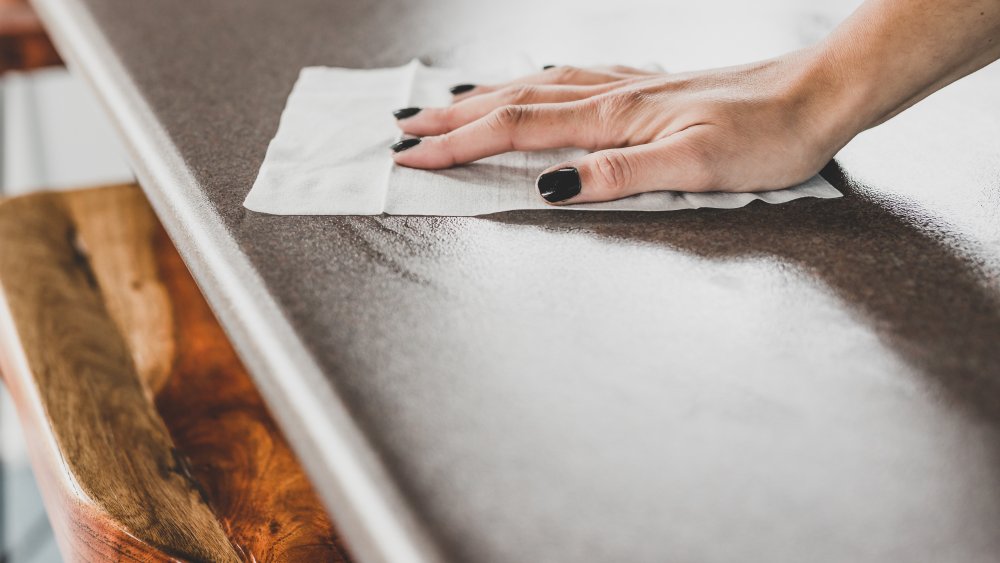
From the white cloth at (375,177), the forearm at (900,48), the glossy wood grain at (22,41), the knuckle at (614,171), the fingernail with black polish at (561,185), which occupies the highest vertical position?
the forearm at (900,48)

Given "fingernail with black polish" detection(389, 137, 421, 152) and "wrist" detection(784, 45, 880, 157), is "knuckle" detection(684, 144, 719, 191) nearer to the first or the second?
"wrist" detection(784, 45, 880, 157)

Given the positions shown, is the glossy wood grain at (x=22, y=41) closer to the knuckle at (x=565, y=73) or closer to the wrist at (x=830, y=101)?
the knuckle at (x=565, y=73)

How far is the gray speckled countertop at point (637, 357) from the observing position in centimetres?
38

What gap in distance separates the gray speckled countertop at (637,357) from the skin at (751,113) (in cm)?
4

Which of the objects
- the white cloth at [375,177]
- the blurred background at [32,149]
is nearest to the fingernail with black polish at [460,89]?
the white cloth at [375,177]

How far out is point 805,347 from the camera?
19.2 inches

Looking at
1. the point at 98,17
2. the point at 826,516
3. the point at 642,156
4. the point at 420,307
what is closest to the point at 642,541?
the point at 826,516

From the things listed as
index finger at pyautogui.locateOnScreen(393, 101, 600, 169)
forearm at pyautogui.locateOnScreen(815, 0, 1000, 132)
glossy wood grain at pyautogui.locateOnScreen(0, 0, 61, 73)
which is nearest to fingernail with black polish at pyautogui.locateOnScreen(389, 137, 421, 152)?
index finger at pyautogui.locateOnScreen(393, 101, 600, 169)

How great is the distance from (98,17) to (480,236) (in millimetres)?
712

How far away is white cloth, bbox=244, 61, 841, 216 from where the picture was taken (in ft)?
2.08

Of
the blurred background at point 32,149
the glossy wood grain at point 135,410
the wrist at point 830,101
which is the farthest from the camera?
the blurred background at point 32,149

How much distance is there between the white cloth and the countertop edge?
60mm

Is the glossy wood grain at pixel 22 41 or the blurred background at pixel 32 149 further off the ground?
the glossy wood grain at pixel 22 41

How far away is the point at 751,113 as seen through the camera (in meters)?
0.68
